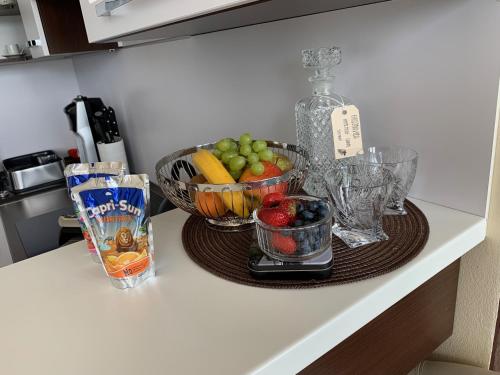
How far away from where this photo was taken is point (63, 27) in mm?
1483

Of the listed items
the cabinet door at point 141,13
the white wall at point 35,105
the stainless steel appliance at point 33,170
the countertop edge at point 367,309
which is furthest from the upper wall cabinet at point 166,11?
the white wall at point 35,105

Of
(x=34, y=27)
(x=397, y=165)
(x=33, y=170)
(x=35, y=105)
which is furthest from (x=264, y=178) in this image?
(x=35, y=105)

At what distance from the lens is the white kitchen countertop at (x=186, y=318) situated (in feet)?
1.56

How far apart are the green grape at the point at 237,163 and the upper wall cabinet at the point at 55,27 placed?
3.30ft

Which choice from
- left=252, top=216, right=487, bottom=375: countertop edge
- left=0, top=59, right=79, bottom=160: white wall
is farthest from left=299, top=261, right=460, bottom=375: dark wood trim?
left=0, top=59, right=79, bottom=160: white wall

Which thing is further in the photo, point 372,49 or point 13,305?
point 372,49

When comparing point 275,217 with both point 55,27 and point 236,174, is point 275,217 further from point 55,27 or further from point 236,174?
point 55,27

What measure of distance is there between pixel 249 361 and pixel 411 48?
1.81ft

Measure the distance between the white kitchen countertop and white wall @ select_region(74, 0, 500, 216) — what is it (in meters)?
0.11

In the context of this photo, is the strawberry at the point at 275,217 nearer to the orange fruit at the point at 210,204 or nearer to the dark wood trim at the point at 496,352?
the orange fruit at the point at 210,204

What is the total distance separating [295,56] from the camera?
A: 0.90 metres

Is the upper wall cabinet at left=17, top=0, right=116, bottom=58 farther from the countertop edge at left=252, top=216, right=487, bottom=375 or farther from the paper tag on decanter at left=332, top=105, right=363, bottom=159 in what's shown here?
the countertop edge at left=252, top=216, right=487, bottom=375

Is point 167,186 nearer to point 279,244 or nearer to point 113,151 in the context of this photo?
point 279,244

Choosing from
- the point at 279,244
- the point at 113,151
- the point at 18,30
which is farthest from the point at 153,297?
the point at 18,30
